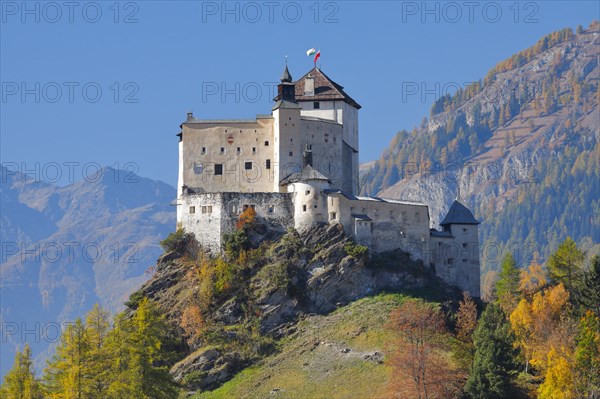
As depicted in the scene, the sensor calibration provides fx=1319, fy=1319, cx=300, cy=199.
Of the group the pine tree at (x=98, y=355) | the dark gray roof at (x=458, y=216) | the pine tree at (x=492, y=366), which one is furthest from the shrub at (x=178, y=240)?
the pine tree at (x=492, y=366)

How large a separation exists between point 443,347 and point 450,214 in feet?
78.1

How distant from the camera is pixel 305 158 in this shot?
133 metres

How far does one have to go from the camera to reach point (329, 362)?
4594 inches

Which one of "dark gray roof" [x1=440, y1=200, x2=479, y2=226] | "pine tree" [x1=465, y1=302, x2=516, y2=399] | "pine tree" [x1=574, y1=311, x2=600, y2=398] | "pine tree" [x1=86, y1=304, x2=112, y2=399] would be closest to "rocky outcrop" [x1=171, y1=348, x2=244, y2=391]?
"pine tree" [x1=86, y1=304, x2=112, y2=399]

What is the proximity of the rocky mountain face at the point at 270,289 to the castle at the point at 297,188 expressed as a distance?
2127 mm

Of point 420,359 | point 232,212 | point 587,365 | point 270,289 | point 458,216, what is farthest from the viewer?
point 458,216

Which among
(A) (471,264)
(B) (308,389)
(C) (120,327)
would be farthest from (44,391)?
(A) (471,264)

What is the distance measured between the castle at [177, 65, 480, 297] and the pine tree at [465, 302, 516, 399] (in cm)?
2273

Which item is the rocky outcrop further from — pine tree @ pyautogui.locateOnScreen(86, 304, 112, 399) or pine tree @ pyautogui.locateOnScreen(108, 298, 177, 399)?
pine tree @ pyautogui.locateOnScreen(86, 304, 112, 399)

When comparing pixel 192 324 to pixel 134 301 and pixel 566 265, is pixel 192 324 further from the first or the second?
pixel 566 265

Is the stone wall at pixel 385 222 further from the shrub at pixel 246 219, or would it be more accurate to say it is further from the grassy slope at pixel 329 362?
the shrub at pixel 246 219

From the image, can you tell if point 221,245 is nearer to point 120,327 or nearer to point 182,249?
point 182,249

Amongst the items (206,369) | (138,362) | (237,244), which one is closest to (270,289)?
(237,244)

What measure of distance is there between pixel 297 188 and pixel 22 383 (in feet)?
117
